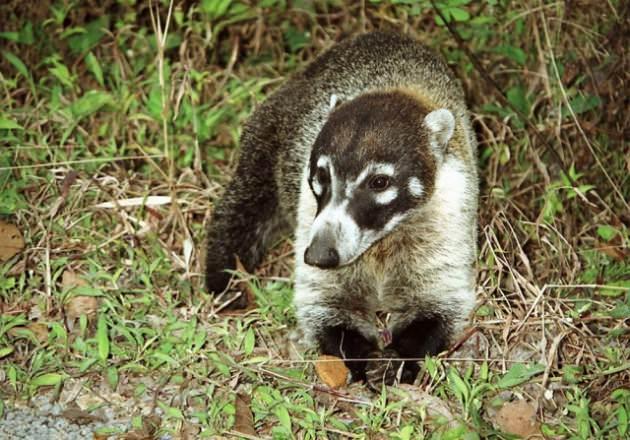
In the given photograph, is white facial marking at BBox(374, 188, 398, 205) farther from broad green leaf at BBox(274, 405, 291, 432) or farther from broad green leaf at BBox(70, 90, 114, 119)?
broad green leaf at BBox(70, 90, 114, 119)

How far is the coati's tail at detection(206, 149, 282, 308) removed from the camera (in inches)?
211

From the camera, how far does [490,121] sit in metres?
6.11

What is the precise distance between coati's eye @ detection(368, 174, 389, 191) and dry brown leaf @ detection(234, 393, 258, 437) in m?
1.16

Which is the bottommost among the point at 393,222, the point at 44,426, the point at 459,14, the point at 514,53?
the point at 44,426

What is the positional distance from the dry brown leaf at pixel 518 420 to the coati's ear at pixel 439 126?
1.29m

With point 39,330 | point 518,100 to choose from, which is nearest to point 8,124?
point 39,330

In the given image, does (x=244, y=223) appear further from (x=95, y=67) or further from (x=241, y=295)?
(x=95, y=67)

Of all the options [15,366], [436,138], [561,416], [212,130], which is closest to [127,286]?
[15,366]

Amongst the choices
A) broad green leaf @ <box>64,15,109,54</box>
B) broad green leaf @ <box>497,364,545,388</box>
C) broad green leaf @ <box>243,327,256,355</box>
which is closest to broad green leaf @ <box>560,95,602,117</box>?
broad green leaf @ <box>497,364,545,388</box>

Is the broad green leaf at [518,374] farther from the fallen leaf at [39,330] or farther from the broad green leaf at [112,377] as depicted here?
the fallen leaf at [39,330]

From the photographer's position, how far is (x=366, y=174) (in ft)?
14.0

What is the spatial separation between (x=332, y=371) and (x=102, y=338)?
1.17 metres

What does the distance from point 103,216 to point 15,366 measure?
125 centimetres

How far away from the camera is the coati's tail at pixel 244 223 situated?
211 inches
